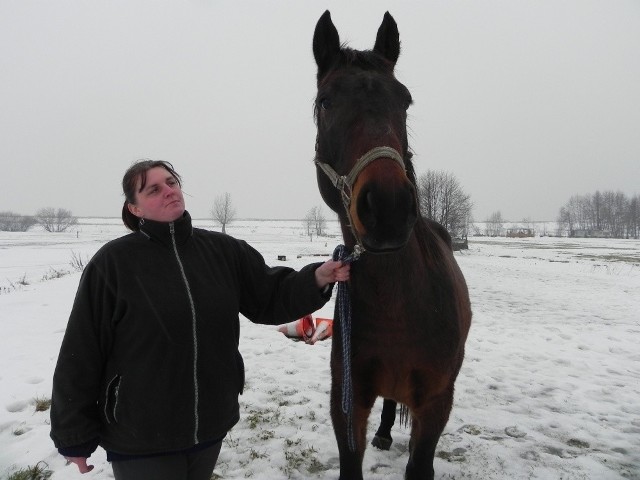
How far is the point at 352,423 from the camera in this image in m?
2.42

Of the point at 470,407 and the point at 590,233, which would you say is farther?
the point at 590,233

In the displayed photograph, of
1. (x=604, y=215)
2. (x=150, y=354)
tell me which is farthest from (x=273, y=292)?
(x=604, y=215)

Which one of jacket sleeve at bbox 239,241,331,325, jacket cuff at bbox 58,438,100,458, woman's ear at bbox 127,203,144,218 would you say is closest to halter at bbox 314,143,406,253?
jacket sleeve at bbox 239,241,331,325

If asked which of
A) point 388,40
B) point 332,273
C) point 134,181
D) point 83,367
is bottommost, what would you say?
point 83,367

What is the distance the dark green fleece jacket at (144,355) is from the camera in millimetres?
1647

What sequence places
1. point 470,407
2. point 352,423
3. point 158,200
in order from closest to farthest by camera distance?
point 158,200
point 352,423
point 470,407

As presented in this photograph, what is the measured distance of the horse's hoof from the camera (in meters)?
3.46

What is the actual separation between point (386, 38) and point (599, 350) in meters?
6.55

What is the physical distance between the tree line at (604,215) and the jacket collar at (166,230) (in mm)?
105300

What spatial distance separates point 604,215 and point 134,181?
117507 mm

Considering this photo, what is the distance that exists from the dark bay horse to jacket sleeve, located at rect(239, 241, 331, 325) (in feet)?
0.82

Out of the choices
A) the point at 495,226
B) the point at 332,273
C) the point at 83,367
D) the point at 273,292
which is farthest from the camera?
the point at 495,226

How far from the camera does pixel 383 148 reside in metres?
1.63

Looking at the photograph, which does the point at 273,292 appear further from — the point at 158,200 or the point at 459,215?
the point at 459,215
